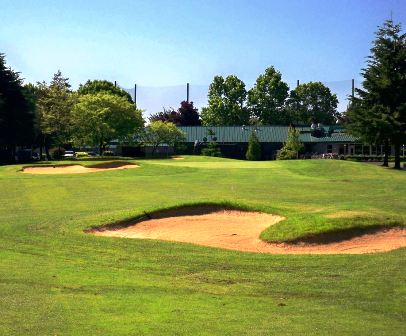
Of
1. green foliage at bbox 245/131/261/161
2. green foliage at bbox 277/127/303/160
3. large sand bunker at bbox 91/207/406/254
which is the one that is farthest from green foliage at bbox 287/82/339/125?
large sand bunker at bbox 91/207/406/254

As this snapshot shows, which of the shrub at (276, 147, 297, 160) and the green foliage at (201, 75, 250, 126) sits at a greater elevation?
the green foliage at (201, 75, 250, 126)

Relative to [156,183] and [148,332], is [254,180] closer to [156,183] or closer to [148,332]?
[156,183]

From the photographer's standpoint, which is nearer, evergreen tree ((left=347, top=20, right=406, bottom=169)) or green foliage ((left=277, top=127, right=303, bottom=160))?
evergreen tree ((left=347, top=20, right=406, bottom=169))

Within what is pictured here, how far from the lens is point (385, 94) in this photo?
168 feet

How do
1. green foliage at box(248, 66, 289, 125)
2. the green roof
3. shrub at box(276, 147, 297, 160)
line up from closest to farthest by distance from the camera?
shrub at box(276, 147, 297, 160)
the green roof
green foliage at box(248, 66, 289, 125)

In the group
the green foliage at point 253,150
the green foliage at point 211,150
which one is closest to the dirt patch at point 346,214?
the green foliage at point 253,150

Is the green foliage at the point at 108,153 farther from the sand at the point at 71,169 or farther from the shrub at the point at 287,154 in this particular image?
the sand at the point at 71,169

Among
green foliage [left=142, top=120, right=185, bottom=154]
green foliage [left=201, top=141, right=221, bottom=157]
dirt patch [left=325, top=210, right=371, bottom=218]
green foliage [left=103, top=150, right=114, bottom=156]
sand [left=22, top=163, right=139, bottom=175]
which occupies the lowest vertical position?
sand [left=22, top=163, right=139, bottom=175]

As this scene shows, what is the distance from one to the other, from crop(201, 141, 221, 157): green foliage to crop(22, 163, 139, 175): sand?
3193cm

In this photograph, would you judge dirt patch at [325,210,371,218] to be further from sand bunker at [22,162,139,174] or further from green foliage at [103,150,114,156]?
green foliage at [103,150,114,156]

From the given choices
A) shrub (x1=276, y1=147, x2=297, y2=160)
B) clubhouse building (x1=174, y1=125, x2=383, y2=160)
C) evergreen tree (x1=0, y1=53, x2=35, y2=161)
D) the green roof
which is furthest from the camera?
the green roof

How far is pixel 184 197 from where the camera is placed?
85.0ft

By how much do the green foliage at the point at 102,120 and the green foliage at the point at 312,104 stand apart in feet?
154

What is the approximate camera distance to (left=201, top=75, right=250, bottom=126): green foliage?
107 metres
